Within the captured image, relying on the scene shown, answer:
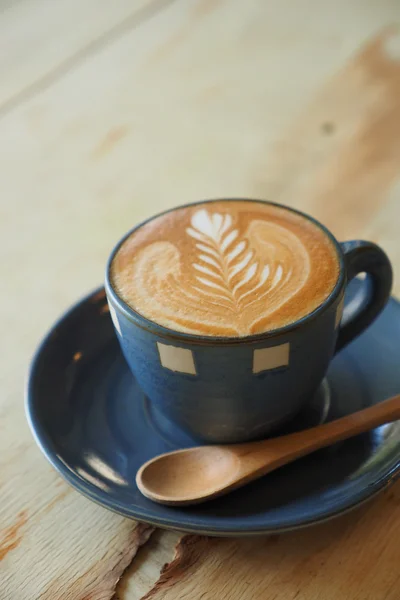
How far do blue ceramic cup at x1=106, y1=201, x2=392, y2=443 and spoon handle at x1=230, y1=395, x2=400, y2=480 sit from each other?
0.02 m

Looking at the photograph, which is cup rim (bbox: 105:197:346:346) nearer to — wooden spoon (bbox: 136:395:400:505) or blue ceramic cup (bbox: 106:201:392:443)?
blue ceramic cup (bbox: 106:201:392:443)

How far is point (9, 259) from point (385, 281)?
1.55 feet

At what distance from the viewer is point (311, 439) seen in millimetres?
492

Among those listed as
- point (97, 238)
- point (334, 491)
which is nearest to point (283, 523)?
point (334, 491)

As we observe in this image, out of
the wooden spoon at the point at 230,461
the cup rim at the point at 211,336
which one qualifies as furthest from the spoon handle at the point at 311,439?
the cup rim at the point at 211,336

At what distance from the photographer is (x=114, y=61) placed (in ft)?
3.98

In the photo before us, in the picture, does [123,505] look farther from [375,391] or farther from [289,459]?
[375,391]

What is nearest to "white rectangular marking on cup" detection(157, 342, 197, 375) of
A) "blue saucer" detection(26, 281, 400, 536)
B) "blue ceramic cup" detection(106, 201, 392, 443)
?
"blue ceramic cup" detection(106, 201, 392, 443)

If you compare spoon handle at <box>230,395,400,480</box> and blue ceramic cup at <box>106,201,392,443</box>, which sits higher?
blue ceramic cup at <box>106,201,392,443</box>

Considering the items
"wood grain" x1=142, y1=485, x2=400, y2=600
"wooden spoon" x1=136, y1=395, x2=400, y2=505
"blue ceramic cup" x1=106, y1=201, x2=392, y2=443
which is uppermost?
"blue ceramic cup" x1=106, y1=201, x2=392, y2=443

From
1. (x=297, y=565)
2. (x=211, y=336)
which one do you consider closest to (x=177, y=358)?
(x=211, y=336)

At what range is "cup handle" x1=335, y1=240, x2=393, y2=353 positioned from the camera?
52 centimetres

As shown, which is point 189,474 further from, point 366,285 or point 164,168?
point 164,168

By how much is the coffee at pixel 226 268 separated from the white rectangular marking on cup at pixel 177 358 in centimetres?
2
